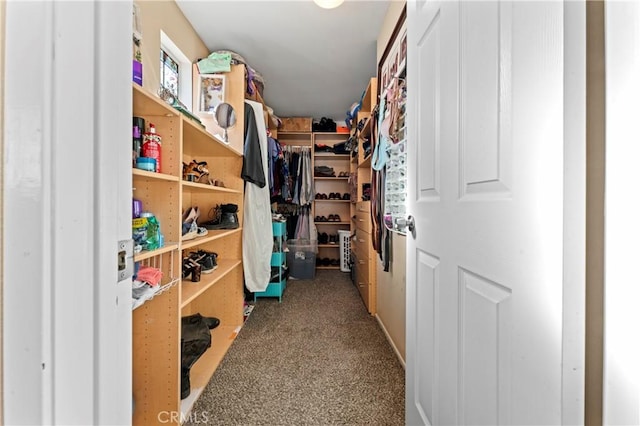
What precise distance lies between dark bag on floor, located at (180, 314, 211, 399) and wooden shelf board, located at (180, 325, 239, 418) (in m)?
0.05

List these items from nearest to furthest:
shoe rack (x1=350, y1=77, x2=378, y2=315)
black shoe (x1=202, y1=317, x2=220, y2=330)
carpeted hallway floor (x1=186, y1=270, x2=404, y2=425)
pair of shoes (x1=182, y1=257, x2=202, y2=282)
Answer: carpeted hallway floor (x1=186, y1=270, x2=404, y2=425) → pair of shoes (x1=182, y1=257, x2=202, y2=282) → black shoe (x1=202, y1=317, x2=220, y2=330) → shoe rack (x1=350, y1=77, x2=378, y2=315)

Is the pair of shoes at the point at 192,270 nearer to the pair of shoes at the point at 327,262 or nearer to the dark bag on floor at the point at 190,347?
the dark bag on floor at the point at 190,347

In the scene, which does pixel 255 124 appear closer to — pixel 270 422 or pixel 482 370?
pixel 270 422

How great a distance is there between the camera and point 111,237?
0.39 metres

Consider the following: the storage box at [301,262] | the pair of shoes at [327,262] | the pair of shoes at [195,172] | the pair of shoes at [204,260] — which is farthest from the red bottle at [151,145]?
the pair of shoes at [327,262]

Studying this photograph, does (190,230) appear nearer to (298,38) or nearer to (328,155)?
(298,38)

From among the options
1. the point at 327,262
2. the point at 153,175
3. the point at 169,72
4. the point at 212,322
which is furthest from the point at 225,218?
the point at 327,262

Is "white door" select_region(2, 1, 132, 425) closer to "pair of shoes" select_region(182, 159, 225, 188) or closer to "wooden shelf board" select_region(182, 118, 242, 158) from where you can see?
"wooden shelf board" select_region(182, 118, 242, 158)

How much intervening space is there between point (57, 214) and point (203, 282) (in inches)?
54.4

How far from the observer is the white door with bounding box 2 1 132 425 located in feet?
1.05

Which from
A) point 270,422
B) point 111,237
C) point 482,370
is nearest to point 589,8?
point 482,370

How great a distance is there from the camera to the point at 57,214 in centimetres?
33

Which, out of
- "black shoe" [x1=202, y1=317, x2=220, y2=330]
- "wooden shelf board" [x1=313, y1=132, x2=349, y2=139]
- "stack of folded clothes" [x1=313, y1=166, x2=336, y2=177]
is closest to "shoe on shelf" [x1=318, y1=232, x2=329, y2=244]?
"stack of folded clothes" [x1=313, y1=166, x2=336, y2=177]

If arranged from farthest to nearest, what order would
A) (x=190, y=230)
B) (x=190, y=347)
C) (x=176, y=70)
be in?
(x=176, y=70) → (x=190, y=230) → (x=190, y=347)
